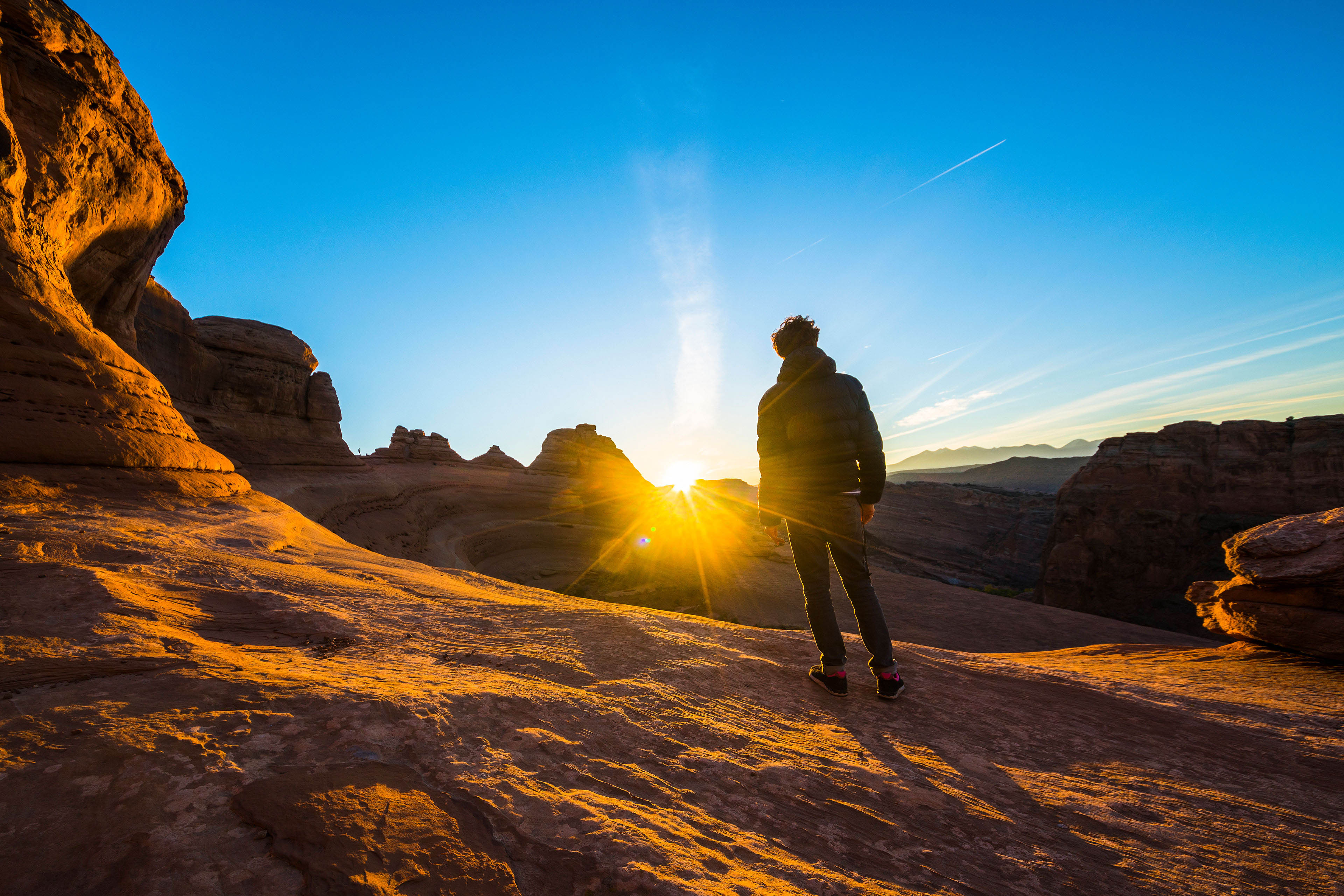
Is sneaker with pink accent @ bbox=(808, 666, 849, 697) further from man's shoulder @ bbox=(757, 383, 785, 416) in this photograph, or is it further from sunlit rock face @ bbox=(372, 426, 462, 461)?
sunlit rock face @ bbox=(372, 426, 462, 461)

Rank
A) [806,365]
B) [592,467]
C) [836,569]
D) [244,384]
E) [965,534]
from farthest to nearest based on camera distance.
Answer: [592,467]
[965,534]
[244,384]
[806,365]
[836,569]

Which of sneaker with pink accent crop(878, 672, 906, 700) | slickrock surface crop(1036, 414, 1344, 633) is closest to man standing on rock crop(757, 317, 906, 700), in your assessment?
sneaker with pink accent crop(878, 672, 906, 700)

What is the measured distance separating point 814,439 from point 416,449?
3258 centimetres

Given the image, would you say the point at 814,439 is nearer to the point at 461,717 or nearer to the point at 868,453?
the point at 868,453

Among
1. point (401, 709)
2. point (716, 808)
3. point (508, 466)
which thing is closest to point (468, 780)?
point (401, 709)

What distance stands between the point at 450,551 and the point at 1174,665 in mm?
19366

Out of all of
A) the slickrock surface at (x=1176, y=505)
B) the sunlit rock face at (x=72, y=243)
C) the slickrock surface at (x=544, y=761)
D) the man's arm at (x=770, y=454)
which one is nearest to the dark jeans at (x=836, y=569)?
the man's arm at (x=770, y=454)

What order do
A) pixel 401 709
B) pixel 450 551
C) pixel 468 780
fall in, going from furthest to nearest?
pixel 450 551 < pixel 401 709 < pixel 468 780

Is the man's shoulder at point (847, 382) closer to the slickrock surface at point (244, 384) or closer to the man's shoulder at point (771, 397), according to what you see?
the man's shoulder at point (771, 397)

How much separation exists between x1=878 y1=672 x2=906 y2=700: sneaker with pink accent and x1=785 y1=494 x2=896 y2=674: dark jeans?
0.03 m

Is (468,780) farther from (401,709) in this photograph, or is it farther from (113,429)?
(113,429)

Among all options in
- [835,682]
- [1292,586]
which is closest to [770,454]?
[835,682]

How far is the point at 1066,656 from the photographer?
19.4ft

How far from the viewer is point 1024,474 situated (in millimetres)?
94688
